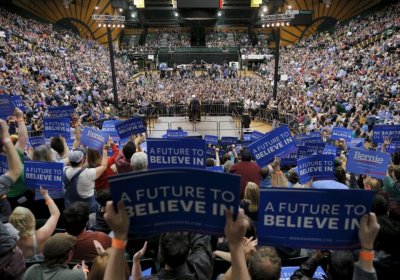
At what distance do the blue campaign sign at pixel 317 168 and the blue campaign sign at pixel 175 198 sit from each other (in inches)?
143

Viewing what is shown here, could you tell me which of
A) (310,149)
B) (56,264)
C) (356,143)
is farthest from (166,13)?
(56,264)

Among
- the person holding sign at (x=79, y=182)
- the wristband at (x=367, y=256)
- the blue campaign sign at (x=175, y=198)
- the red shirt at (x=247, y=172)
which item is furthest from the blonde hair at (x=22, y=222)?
the red shirt at (x=247, y=172)

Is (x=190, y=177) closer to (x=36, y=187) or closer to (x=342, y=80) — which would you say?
(x=36, y=187)

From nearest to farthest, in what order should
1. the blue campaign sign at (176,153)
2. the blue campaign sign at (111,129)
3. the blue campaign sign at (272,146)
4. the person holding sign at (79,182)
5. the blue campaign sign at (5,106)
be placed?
the person holding sign at (79,182)
the blue campaign sign at (176,153)
the blue campaign sign at (272,146)
the blue campaign sign at (5,106)
the blue campaign sign at (111,129)

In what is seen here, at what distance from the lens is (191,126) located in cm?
1791

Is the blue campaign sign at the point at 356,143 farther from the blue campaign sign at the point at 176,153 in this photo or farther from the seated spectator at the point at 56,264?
the seated spectator at the point at 56,264

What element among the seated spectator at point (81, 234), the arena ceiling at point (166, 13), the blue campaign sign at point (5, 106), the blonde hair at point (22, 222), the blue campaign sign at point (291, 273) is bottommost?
the blue campaign sign at point (291, 273)

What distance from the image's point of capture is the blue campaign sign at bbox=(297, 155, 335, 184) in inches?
206

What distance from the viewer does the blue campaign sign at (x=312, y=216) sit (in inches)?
78.1

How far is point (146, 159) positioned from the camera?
178 inches

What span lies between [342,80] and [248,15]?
2034cm

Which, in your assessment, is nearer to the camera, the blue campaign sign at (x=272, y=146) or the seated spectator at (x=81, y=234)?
the seated spectator at (x=81, y=234)

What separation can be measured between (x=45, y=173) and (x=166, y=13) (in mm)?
36251

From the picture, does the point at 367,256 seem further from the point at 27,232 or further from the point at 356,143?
the point at 356,143
